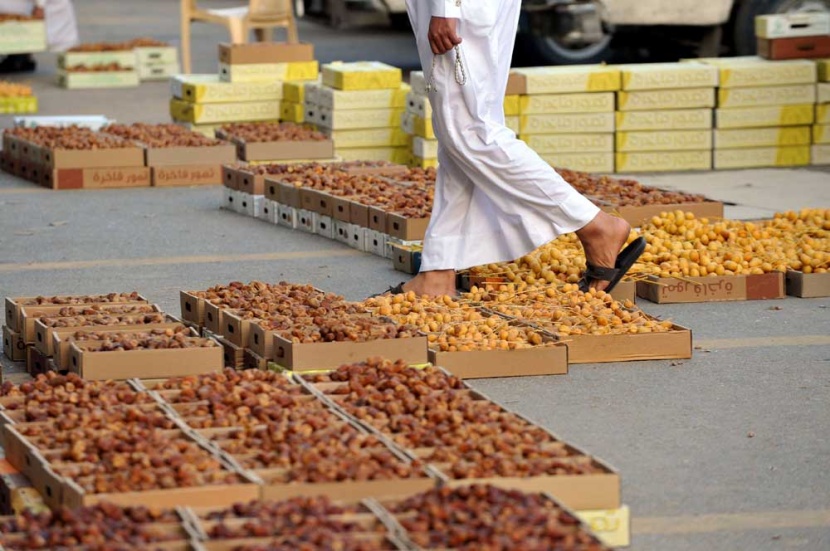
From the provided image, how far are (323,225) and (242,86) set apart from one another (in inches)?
164

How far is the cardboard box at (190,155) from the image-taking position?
12.0 metres

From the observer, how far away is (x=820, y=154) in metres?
13.0

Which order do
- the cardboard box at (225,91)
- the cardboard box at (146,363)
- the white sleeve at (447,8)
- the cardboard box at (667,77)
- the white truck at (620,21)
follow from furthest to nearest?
1. the white truck at (620,21)
2. the cardboard box at (225,91)
3. the cardboard box at (667,77)
4. the white sleeve at (447,8)
5. the cardboard box at (146,363)

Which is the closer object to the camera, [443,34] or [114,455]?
[114,455]

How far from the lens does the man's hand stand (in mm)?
7141

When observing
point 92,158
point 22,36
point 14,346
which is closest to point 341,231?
point 92,158

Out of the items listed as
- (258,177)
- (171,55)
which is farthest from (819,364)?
(171,55)

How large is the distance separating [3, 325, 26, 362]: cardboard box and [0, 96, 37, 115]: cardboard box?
33.5 ft

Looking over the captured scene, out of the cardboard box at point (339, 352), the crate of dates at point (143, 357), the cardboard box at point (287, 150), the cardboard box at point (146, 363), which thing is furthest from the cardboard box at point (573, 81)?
the cardboard box at point (146, 363)

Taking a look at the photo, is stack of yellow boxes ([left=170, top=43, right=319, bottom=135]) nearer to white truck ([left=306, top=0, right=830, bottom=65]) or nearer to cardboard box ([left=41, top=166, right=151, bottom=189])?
cardboard box ([left=41, top=166, right=151, bottom=189])

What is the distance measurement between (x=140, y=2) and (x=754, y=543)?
28.6 meters

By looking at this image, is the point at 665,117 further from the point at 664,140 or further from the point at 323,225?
the point at 323,225

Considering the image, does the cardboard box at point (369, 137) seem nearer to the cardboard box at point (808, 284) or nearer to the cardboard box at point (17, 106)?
the cardboard box at point (17, 106)

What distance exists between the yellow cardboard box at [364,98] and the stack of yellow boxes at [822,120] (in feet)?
10.4
